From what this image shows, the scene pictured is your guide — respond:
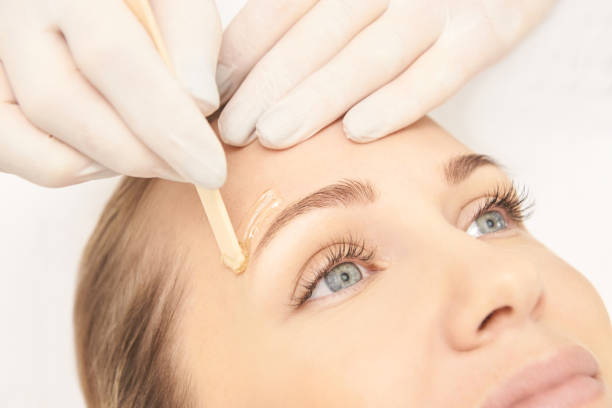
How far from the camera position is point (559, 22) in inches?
98.3

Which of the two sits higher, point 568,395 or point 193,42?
point 193,42

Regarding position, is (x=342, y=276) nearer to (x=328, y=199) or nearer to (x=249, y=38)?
(x=328, y=199)

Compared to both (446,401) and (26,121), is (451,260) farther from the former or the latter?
(26,121)

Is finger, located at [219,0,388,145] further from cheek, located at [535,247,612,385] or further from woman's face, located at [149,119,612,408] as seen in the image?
cheek, located at [535,247,612,385]

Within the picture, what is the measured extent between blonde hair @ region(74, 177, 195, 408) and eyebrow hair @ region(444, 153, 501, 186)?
51 centimetres

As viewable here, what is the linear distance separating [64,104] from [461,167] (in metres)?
0.69

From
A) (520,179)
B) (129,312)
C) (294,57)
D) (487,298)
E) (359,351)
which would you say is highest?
(294,57)

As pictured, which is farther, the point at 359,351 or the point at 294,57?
the point at 294,57

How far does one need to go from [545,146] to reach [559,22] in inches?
17.5

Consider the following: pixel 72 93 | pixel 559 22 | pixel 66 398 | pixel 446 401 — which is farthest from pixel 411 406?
pixel 559 22

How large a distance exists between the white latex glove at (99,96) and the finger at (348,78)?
0.44 feet

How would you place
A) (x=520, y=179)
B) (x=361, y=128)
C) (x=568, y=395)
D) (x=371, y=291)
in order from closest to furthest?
(x=568, y=395) < (x=371, y=291) < (x=361, y=128) < (x=520, y=179)

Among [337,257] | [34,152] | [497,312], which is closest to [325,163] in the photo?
[337,257]

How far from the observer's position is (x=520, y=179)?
241cm
